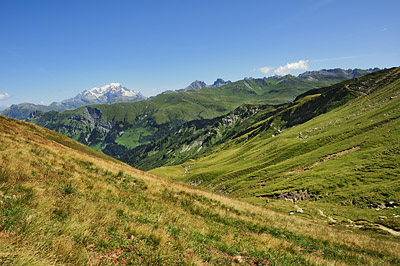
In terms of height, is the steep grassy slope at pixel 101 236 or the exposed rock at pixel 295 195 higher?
the steep grassy slope at pixel 101 236

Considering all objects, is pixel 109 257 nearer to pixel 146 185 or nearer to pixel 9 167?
pixel 9 167

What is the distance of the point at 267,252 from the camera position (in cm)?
1126

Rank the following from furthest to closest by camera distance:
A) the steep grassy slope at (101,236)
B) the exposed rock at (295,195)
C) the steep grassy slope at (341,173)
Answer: the exposed rock at (295,195) → the steep grassy slope at (341,173) → the steep grassy slope at (101,236)

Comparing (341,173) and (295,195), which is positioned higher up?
(341,173)

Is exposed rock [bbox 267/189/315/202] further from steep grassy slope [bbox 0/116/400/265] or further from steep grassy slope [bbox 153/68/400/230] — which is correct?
steep grassy slope [bbox 0/116/400/265]

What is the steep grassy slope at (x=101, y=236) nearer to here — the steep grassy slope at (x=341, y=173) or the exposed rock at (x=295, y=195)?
the steep grassy slope at (x=341, y=173)

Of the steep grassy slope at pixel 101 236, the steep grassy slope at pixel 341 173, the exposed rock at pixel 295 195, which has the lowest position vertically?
the exposed rock at pixel 295 195

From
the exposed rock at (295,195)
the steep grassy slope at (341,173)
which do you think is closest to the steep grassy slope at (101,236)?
the steep grassy slope at (341,173)

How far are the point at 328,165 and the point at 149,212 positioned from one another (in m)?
72.6

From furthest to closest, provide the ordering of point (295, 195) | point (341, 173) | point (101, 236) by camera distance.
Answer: point (295, 195), point (341, 173), point (101, 236)

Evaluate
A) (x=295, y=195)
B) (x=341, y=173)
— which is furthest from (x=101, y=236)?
(x=341, y=173)

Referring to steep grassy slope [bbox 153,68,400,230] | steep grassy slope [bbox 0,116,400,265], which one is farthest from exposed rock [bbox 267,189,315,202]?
steep grassy slope [bbox 0,116,400,265]

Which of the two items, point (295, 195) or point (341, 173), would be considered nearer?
point (341, 173)

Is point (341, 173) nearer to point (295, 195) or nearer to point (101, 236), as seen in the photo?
point (295, 195)
